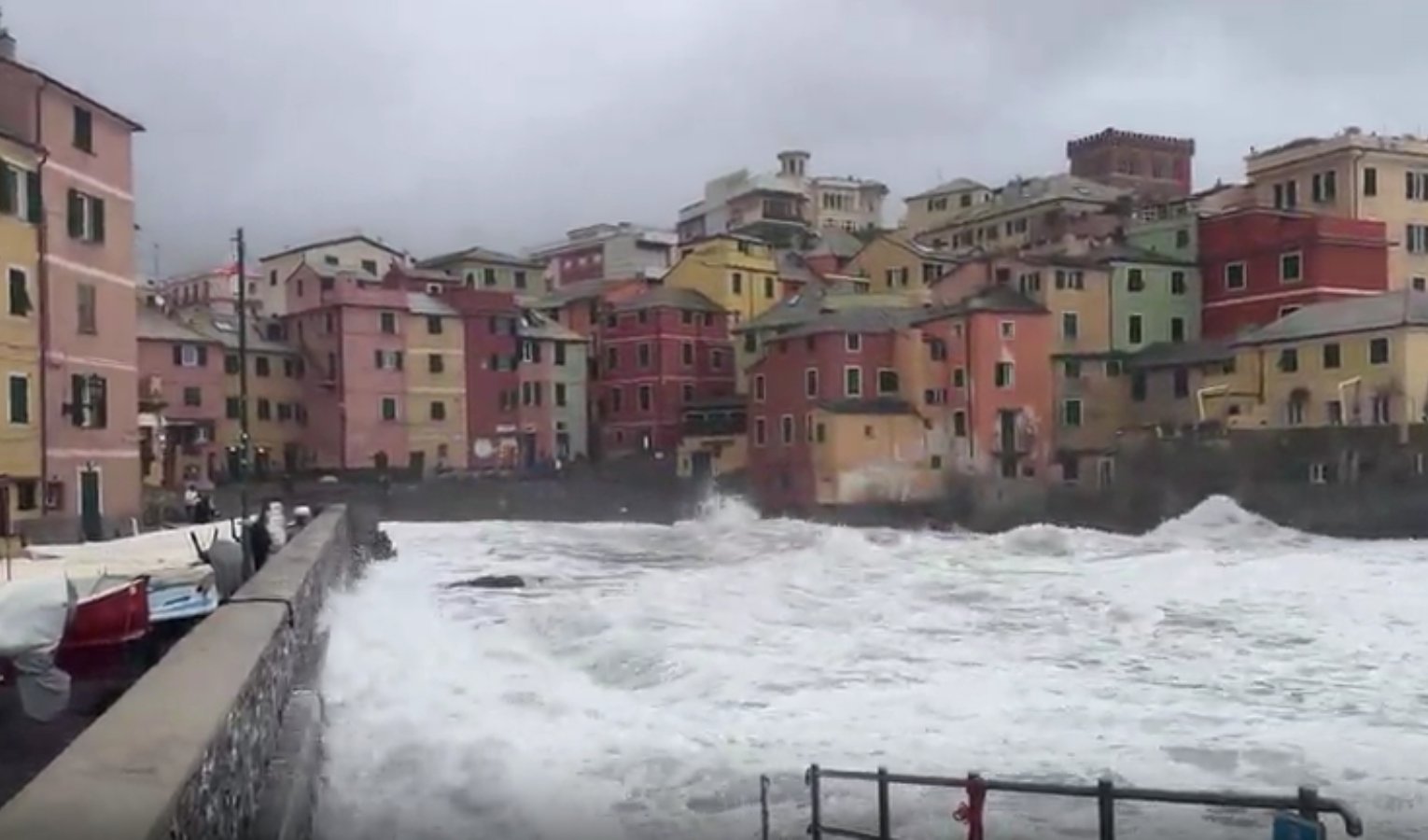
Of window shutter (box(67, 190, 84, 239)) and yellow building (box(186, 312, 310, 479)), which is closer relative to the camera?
window shutter (box(67, 190, 84, 239))

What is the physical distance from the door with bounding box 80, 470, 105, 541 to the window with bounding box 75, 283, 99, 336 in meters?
1.52

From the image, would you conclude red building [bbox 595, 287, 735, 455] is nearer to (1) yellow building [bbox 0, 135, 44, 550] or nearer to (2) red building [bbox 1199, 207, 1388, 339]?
(2) red building [bbox 1199, 207, 1388, 339]

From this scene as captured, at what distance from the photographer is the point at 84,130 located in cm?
1611

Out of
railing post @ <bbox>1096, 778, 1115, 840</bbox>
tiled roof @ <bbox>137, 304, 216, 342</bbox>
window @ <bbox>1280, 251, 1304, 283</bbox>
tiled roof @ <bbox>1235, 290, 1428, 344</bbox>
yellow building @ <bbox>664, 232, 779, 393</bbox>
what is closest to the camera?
railing post @ <bbox>1096, 778, 1115, 840</bbox>

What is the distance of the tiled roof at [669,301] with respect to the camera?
32000 millimetres

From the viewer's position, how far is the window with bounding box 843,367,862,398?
1101 inches

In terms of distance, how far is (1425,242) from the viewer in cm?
2956

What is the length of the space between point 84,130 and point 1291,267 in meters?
20.9

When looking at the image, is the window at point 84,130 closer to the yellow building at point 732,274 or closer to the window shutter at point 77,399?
the window shutter at point 77,399

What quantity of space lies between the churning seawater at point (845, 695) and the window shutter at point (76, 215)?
4.72 m

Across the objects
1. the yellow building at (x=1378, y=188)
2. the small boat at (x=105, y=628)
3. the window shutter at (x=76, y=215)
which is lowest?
the small boat at (x=105, y=628)

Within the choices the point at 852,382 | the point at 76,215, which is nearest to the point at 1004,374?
the point at 852,382

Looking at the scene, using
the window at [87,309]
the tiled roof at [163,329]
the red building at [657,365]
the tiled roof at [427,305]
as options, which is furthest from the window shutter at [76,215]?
the red building at [657,365]

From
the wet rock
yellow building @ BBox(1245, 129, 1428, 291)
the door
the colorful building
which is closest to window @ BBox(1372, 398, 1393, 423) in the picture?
yellow building @ BBox(1245, 129, 1428, 291)
